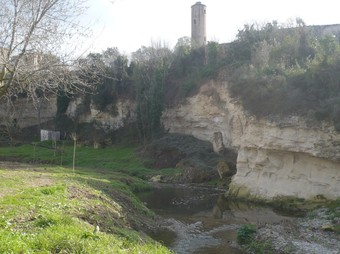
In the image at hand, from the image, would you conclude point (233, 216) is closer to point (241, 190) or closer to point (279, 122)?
point (241, 190)

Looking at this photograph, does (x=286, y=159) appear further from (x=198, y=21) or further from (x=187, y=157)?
(x=198, y=21)

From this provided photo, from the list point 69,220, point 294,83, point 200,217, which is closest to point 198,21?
point 294,83

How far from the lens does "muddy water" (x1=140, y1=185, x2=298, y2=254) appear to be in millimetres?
15477

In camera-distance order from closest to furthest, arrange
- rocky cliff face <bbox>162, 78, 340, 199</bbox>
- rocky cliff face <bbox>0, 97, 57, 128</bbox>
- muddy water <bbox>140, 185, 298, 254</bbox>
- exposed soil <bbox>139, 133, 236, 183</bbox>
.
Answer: muddy water <bbox>140, 185, 298, 254</bbox>
rocky cliff face <bbox>162, 78, 340, 199</bbox>
exposed soil <bbox>139, 133, 236, 183</bbox>
rocky cliff face <bbox>0, 97, 57, 128</bbox>

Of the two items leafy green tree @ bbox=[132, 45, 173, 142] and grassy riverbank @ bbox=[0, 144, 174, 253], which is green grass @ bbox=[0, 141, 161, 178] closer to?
leafy green tree @ bbox=[132, 45, 173, 142]

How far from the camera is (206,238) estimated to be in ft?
54.0

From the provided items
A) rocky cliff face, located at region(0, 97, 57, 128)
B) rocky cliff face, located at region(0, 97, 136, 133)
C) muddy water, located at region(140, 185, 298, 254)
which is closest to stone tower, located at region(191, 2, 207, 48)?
rocky cliff face, located at region(0, 97, 136, 133)

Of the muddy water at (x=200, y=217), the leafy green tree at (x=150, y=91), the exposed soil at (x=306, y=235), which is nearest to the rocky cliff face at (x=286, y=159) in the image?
the muddy water at (x=200, y=217)

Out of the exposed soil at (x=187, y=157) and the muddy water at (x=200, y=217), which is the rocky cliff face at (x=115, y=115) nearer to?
the exposed soil at (x=187, y=157)

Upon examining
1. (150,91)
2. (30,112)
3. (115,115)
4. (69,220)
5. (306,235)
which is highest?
(150,91)

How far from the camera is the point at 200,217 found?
21.3m

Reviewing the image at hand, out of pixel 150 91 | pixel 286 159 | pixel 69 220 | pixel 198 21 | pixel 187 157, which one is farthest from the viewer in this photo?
pixel 198 21

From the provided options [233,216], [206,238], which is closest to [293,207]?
[233,216]

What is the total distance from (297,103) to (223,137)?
52.3 feet
